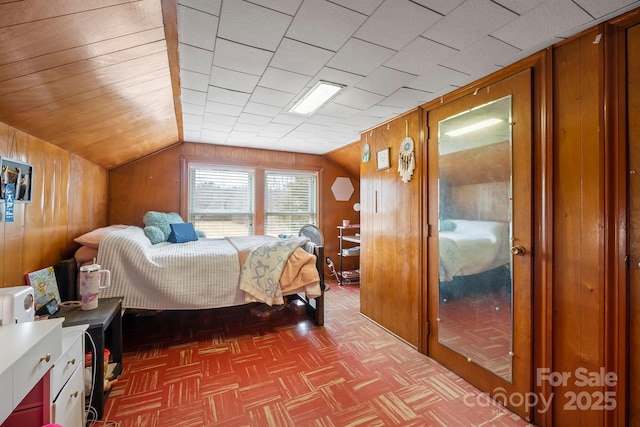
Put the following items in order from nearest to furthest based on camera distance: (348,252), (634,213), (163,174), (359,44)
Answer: (634,213) → (359,44) → (163,174) → (348,252)

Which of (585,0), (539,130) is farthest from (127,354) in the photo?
(585,0)

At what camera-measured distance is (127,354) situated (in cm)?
229

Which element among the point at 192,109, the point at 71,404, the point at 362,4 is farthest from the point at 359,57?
the point at 71,404

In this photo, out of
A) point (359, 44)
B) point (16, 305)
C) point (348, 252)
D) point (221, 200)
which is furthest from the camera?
point (348, 252)

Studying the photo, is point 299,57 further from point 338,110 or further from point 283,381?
point 283,381

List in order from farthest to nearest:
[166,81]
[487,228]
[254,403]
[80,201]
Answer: [80,201] → [166,81] → [487,228] → [254,403]

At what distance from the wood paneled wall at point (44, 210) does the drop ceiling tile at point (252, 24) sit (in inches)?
57.1

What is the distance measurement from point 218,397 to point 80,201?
236 cm

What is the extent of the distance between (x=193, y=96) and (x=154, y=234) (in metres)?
1.72

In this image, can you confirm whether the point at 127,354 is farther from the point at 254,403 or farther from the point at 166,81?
the point at 166,81

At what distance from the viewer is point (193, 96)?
235 centimetres

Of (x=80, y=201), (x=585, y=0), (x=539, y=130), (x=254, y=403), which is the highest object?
(x=585, y=0)

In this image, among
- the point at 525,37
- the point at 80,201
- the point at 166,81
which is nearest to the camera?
the point at 525,37

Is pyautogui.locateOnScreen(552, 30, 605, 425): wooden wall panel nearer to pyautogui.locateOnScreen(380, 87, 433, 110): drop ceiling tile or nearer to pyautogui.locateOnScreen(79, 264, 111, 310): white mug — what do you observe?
pyautogui.locateOnScreen(380, 87, 433, 110): drop ceiling tile
